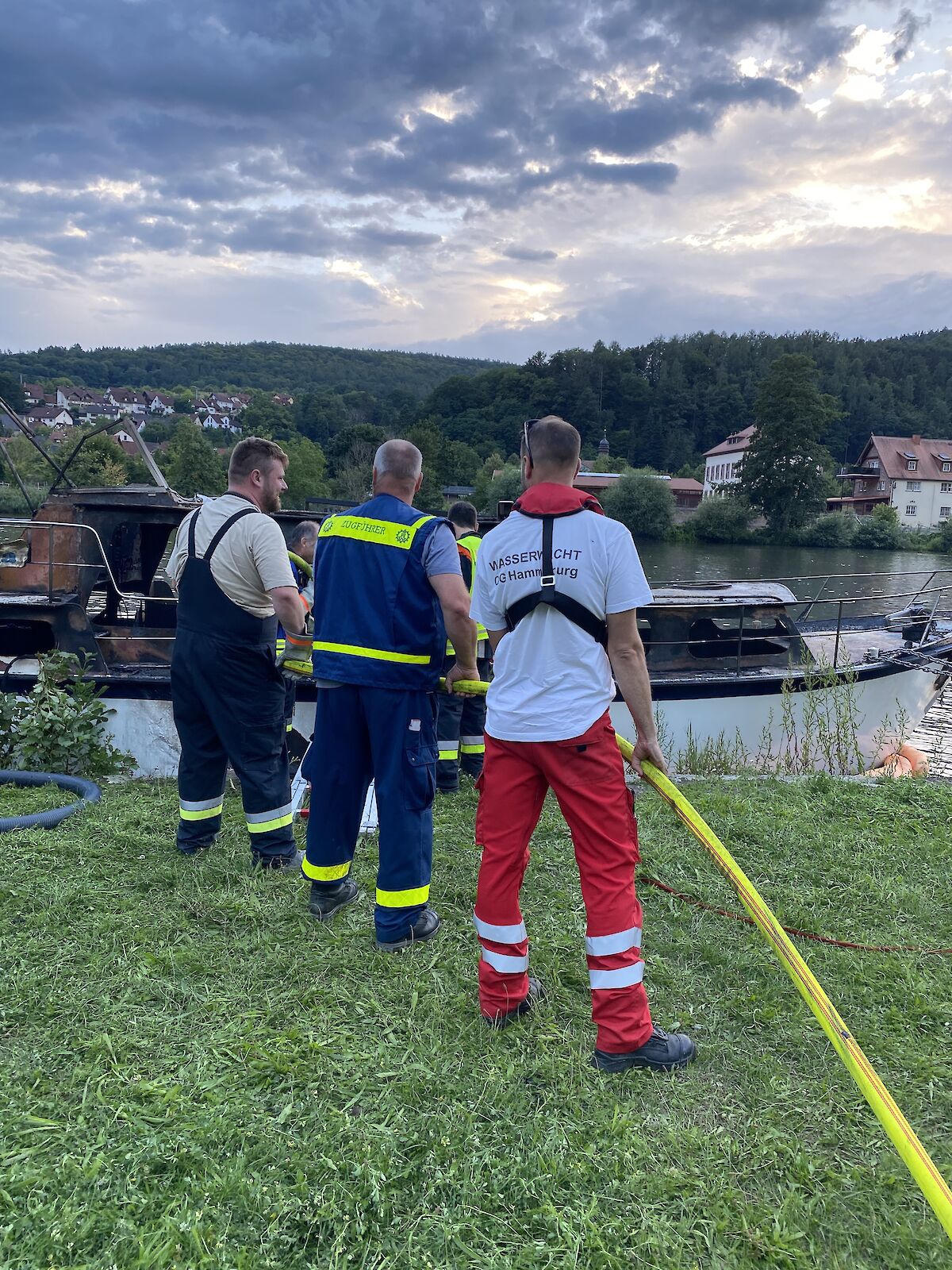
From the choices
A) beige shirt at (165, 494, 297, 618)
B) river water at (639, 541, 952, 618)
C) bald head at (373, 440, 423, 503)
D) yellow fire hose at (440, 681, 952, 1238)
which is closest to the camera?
yellow fire hose at (440, 681, 952, 1238)

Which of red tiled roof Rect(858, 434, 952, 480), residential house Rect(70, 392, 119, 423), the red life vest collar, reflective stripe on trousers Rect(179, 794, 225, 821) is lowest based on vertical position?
reflective stripe on trousers Rect(179, 794, 225, 821)

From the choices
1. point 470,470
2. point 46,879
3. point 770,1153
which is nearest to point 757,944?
point 770,1153

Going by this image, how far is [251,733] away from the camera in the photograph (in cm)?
390

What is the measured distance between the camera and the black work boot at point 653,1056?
8.30 feet

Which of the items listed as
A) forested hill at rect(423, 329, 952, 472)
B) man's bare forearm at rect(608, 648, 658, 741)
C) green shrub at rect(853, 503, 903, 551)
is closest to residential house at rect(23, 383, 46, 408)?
forested hill at rect(423, 329, 952, 472)

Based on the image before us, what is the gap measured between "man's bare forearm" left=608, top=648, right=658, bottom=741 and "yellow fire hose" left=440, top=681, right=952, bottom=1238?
0.53 feet

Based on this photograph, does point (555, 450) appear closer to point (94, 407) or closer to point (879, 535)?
point (879, 535)

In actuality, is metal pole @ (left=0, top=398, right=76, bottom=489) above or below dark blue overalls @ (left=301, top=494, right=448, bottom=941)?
above

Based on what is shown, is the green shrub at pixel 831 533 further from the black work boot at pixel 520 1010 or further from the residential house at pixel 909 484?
the black work boot at pixel 520 1010

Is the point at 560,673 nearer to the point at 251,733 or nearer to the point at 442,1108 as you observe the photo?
the point at 442,1108

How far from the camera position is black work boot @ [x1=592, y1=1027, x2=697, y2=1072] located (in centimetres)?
253

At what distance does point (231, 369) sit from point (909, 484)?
95.8 meters

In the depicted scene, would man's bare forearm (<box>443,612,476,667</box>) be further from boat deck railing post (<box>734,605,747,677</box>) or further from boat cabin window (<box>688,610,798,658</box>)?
boat cabin window (<box>688,610,798,658</box>)

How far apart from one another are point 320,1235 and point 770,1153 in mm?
1164
